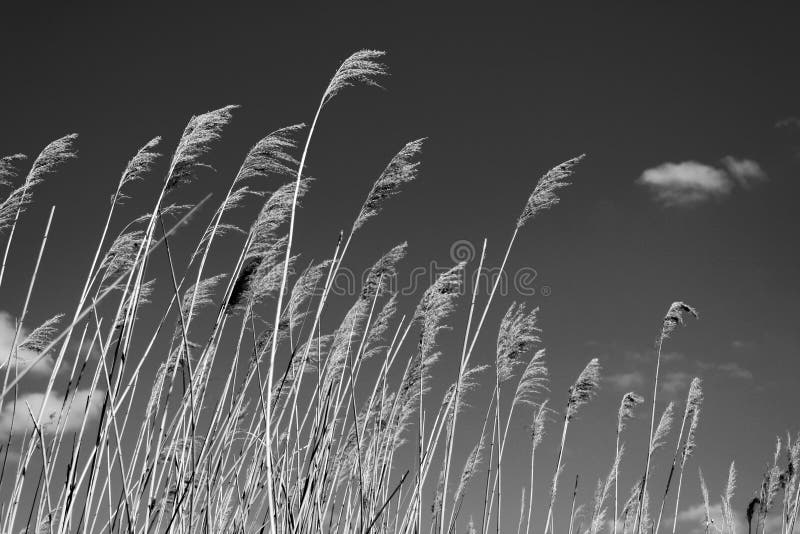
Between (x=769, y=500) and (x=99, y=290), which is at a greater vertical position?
(x=99, y=290)

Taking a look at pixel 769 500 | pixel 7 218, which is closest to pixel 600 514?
pixel 769 500

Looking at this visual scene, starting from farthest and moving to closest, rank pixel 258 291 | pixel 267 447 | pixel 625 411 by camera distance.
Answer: pixel 625 411, pixel 258 291, pixel 267 447

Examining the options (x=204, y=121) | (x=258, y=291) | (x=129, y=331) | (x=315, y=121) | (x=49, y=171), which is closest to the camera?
(x=315, y=121)

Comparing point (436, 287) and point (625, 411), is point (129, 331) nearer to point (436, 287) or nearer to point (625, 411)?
point (436, 287)

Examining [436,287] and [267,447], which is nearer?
[267,447]

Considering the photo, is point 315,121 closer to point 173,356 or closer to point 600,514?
point 173,356

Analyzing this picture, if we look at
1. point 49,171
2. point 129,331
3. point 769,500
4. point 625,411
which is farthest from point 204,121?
point 769,500

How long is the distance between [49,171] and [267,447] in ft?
8.28

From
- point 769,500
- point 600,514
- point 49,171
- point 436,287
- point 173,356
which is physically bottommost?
point 600,514

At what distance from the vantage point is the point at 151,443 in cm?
311

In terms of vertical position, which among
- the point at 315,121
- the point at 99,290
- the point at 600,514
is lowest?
the point at 600,514

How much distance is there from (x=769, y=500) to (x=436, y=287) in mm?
4337

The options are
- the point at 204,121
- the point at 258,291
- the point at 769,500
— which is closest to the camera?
the point at 204,121

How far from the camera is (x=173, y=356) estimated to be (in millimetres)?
3654
